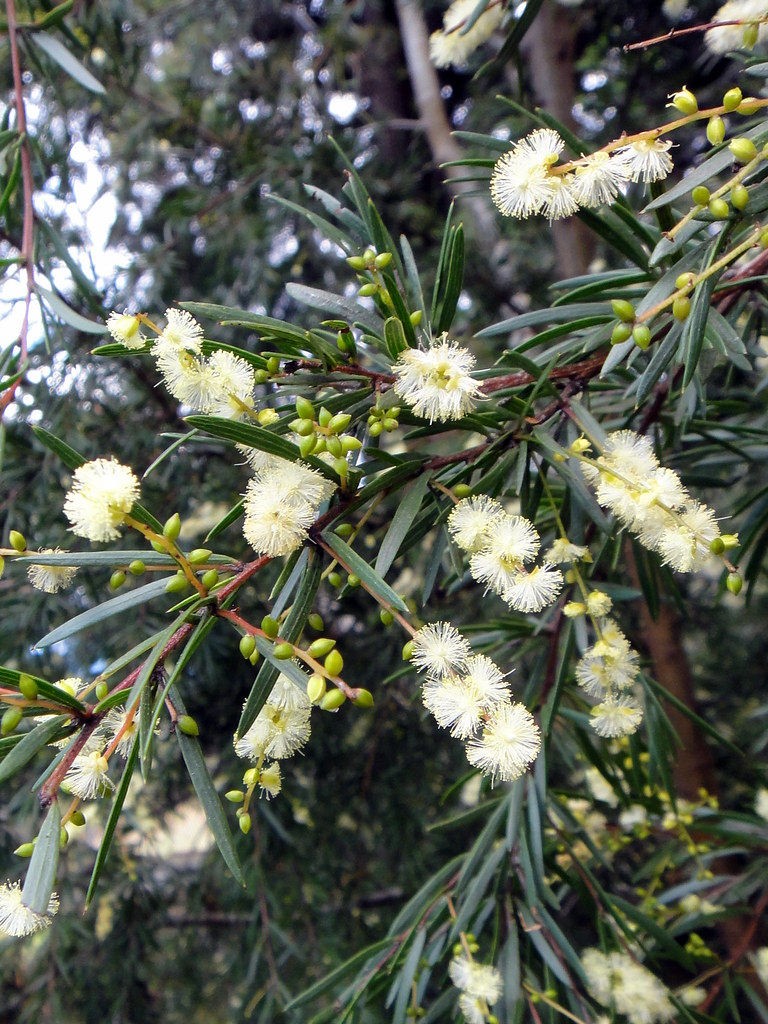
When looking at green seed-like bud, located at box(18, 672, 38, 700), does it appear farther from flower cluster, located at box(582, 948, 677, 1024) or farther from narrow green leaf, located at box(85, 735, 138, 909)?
flower cluster, located at box(582, 948, 677, 1024)

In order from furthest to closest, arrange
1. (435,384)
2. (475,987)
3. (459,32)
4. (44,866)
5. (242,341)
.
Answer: (242,341) < (459,32) < (475,987) < (435,384) < (44,866)

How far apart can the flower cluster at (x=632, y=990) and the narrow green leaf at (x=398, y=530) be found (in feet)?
2.14

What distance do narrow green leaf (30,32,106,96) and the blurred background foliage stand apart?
0.12 ft

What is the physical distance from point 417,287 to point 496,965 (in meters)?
0.73

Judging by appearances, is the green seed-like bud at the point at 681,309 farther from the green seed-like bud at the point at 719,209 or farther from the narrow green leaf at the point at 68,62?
the narrow green leaf at the point at 68,62

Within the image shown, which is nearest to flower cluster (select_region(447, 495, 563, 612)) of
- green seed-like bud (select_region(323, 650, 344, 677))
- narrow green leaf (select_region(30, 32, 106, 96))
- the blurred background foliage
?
green seed-like bud (select_region(323, 650, 344, 677))

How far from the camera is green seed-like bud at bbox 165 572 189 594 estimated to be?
0.47 m

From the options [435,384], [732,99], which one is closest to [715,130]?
[732,99]

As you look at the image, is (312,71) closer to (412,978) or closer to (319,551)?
(319,551)

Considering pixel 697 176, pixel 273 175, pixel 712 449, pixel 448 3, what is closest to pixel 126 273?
pixel 273 175

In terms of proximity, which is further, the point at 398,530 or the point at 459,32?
the point at 459,32

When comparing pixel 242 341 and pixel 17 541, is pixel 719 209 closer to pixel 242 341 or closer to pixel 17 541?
pixel 17 541

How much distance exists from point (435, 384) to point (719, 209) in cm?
20

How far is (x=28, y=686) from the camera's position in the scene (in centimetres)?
45
